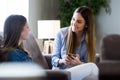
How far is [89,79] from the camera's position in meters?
2.60

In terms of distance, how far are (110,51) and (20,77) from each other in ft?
5.40

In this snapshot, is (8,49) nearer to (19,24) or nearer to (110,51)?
(19,24)

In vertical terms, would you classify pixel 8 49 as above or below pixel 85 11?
below

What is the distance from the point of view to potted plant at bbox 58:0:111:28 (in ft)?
16.2

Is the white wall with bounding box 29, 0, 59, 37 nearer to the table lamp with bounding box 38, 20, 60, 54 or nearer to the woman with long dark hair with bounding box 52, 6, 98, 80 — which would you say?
the table lamp with bounding box 38, 20, 60, 54

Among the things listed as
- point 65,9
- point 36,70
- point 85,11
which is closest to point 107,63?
point 85,11

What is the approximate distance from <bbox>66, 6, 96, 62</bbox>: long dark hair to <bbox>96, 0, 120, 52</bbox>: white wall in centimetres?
213

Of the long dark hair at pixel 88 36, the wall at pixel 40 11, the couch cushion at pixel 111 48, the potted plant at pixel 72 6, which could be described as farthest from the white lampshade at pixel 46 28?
the long dark hair at pixel 88 36

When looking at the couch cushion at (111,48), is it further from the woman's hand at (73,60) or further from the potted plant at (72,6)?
the potted plant at (72,6)

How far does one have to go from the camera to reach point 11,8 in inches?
170

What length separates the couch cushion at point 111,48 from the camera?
11.6ft

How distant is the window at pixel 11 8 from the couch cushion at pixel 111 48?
1.42 m

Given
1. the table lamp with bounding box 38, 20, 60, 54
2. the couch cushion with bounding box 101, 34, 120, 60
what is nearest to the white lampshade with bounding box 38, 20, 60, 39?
the table lamp with bounding box 38, 20, 60, 54

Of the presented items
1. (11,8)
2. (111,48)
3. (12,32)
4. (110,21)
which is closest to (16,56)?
(12,32)
